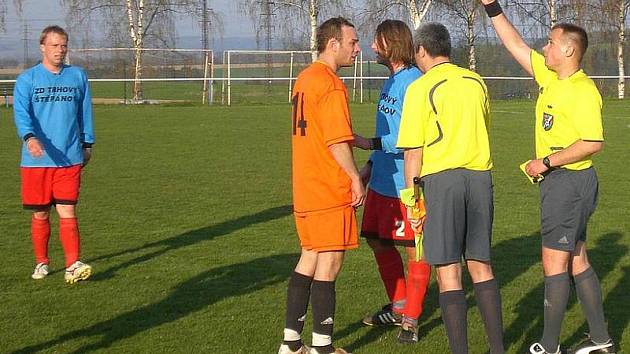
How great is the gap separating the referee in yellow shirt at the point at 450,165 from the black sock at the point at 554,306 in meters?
0.54

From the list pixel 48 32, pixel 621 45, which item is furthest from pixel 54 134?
pixel 621 45

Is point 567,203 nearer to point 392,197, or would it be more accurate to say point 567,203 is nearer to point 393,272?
point 392,197

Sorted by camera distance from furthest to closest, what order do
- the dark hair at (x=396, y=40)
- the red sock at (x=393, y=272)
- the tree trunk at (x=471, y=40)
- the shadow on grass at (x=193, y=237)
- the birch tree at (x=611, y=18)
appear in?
the tree trunk at (x=471, y=40)
the birch tree at (x=611, y=18)
the shadow on grass at (x=193, y=237)
the red sock at (x=393, y=272)
the dark hair at (x=396, y=40)

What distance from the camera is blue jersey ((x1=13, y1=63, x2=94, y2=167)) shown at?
24.5ft

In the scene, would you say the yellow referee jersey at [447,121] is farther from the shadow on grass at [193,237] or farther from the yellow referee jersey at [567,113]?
the shadow on grass at [193,237]

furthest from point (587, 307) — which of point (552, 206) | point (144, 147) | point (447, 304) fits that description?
point (144, 147)

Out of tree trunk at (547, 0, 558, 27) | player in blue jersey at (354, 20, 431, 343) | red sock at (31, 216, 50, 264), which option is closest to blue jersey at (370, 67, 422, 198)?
player in blue jersey at (354, 20, 431, 343)

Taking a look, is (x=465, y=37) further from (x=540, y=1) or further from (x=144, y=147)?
(x=144, y=147)

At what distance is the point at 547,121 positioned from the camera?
17.3 ft

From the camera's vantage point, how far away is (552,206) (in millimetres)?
5305

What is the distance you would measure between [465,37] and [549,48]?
37838 mm

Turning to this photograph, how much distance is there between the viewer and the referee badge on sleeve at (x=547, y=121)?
17.2 feet

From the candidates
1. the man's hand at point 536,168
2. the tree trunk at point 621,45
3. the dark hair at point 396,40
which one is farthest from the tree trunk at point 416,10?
the man's hand at point 536,168

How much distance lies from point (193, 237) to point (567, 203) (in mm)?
4953
